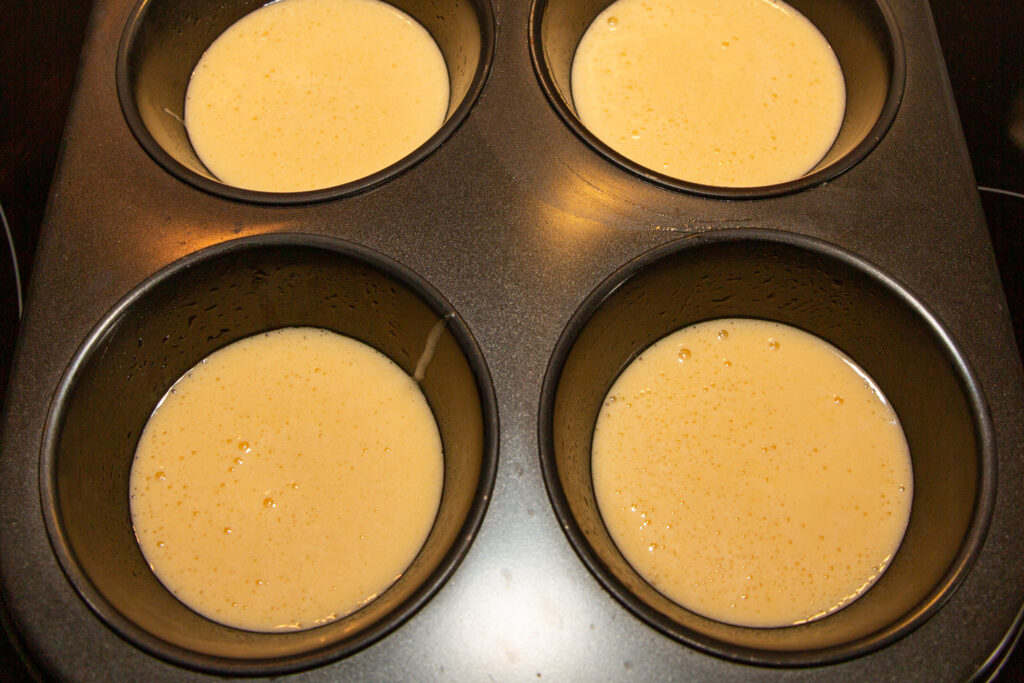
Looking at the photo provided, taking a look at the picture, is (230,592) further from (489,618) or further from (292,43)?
(292,43)

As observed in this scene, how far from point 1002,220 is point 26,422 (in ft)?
5.48

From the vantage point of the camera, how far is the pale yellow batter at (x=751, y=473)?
1290 mm

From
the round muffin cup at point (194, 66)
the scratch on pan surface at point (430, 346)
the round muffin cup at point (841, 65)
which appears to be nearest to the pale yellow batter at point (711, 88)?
the round muffin cup at point (841, 65)

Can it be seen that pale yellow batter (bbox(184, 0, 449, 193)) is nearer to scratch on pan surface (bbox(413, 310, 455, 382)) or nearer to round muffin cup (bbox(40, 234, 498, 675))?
round muffin cup (bbox(40, 234, 498, 675))

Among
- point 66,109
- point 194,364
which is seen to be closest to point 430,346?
point 194,364

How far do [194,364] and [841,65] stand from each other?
4.42ft

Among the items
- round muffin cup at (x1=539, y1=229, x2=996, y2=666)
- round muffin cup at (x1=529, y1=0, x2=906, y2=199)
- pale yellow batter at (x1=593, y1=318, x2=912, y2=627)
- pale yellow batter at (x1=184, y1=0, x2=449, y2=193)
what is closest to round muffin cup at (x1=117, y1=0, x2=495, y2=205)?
pale yellow batter at (x1=184, y1=0, x2=449, y2=193)

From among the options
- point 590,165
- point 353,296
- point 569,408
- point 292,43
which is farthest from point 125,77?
point 569,408

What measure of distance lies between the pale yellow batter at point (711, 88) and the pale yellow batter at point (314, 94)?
0.34 m

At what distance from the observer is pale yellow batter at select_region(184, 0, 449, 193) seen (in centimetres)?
164

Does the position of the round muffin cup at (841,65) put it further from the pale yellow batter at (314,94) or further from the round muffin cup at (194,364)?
the round muffin cup at (194,364)

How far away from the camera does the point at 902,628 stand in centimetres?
108

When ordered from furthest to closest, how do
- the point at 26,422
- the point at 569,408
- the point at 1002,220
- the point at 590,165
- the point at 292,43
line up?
the point at 292,43 → the point at 1002,220 → the point at 590,165 → the point at 569,408 → the point at 26,422

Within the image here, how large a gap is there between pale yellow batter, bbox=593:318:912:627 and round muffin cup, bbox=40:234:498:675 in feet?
0.88
